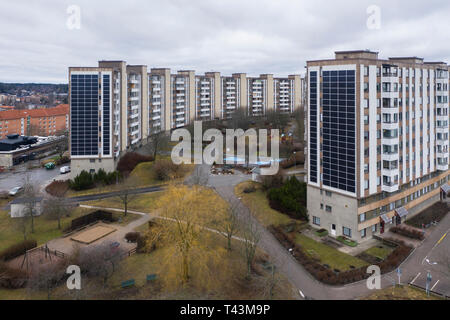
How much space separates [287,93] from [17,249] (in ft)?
372

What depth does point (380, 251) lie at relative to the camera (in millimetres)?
34531

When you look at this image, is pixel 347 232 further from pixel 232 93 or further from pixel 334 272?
pixel 232 93

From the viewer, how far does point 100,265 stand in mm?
27422

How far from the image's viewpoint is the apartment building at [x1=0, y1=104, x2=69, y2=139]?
116m

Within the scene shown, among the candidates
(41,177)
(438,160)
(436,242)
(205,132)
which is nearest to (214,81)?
(205,132)

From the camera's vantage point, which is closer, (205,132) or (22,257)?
(22,257)

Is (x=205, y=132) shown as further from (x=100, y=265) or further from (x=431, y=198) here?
(x=100, y=265)

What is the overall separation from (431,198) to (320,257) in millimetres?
25487

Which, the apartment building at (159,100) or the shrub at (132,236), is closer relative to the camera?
the shrub at (132,236)

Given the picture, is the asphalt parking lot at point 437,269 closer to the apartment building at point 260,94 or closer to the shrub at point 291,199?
the shrub at point 291,199

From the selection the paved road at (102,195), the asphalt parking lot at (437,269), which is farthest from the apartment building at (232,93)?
the asphalt parking lot at (437,269)

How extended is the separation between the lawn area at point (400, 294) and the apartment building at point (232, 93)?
93394mm

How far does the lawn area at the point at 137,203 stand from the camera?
4650 cm

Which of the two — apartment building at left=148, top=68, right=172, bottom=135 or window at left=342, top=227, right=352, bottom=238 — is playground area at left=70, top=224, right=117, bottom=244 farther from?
apartment building at left=148, top=68, right=172, bottom=135
